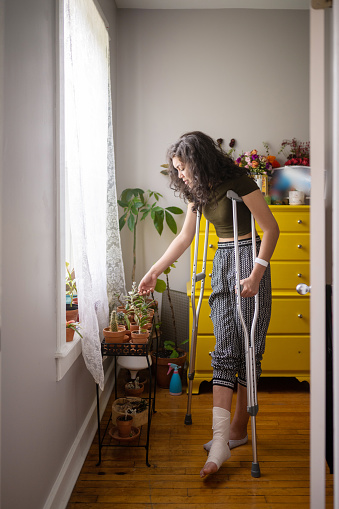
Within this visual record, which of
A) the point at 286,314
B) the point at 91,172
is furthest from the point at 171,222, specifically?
the point at 91,172

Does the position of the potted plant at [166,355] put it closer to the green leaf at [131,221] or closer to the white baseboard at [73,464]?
the green leaf at [131,221]

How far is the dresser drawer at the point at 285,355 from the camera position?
3.19m

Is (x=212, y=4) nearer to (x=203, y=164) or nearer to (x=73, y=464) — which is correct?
(x=203, y=164)

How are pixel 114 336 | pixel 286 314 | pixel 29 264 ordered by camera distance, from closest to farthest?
pixel 29 264
pixel 114 336
pixel 286 314

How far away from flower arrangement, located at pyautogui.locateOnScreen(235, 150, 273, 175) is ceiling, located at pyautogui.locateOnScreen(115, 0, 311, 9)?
115 centimetres

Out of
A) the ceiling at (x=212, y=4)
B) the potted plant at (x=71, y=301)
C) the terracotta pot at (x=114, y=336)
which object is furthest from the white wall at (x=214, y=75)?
the terracotta pot at (x=114, y=336)

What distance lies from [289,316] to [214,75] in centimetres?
200

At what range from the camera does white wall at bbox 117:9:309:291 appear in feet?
12.2

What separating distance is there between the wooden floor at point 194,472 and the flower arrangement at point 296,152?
1838 millimetres

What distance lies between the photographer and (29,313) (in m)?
1.54

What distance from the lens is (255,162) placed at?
355 cm

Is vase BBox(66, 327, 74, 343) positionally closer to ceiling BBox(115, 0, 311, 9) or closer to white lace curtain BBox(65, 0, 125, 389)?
white lace curtain BBox(65, 0, 125, 389)

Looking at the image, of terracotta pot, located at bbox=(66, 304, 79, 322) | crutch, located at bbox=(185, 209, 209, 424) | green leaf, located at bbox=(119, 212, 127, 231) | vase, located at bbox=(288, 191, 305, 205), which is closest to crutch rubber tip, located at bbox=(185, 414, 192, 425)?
crutch, located at bbox=(185, 209, 209, 424)

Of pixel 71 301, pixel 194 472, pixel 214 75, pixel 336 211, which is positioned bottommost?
pixel 194 472
